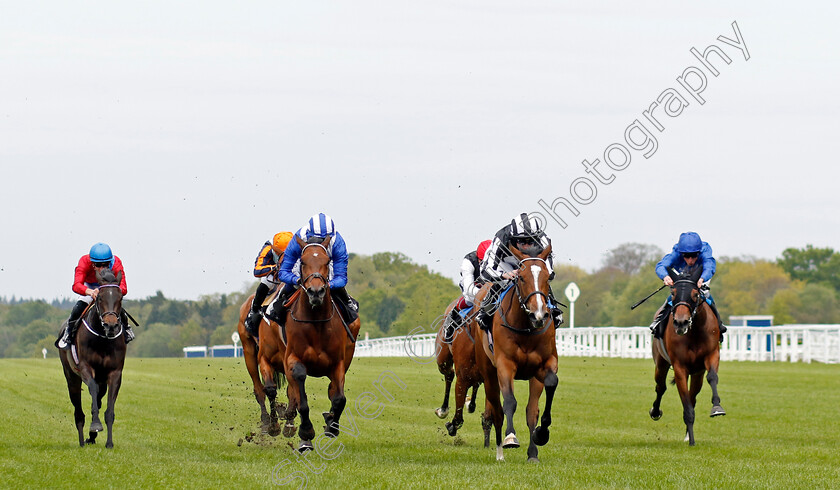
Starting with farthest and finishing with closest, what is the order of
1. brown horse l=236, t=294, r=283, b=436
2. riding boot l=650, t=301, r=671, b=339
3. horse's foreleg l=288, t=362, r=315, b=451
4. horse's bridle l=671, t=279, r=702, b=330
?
1. brown horse l=236, t=294, r=283, b=436
2. riding boot l=650, t=301, r=671, b=339
3. horse's bridle l=671, t=279, r=702, b=330
4. horse's foreleg l=288, t=362, r=315, b=451

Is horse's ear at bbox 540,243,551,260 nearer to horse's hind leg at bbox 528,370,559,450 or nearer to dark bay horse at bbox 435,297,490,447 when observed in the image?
horse's hind leg at bbox 528,370,559,450

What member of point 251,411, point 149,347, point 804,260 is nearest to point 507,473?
point 251,411

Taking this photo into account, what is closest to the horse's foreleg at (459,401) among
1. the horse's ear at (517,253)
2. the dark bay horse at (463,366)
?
the dark bay horse at (463,366)

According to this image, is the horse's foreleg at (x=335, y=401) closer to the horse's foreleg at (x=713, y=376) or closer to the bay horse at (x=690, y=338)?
the bay horse at (x=690, y=338)

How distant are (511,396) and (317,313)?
7.06ft

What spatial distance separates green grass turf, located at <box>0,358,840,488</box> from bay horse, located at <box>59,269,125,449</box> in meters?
0.49

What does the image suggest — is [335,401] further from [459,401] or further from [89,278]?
[89,278]

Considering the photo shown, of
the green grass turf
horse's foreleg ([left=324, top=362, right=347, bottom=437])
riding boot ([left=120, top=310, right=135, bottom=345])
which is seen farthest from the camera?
riding boot ([left=120, top=310, right=135, bottom=345])

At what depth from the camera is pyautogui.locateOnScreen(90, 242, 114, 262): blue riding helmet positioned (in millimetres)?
13414

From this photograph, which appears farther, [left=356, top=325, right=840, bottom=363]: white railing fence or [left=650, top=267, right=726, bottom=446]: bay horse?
[left=356, top=325, right=840, bottom=363]: white railing fence

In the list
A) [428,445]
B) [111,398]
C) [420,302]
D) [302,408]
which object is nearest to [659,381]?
[428,445]

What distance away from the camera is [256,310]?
559 inches

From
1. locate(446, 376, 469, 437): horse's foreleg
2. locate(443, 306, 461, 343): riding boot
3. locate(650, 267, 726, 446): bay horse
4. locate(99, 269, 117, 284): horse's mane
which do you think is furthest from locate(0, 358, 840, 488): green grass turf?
locate(99, 269, 117, 284): horse's mane

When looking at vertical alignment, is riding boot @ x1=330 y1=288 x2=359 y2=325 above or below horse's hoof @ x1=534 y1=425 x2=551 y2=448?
above
